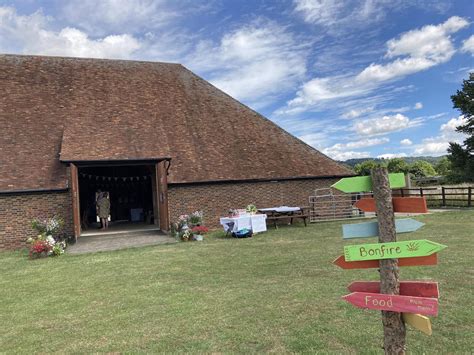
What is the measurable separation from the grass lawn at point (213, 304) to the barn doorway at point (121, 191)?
1072cm

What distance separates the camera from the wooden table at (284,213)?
14.8m

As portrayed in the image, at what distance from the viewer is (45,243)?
11367 millimetres

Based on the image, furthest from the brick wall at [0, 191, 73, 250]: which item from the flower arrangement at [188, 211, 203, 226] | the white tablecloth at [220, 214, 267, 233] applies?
the white tablecloth at [220, 214, 267, 233]

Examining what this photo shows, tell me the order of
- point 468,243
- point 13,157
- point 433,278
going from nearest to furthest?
point 433,278, point 468,243, point 13,157

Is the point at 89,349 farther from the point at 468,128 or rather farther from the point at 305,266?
the point at 468,128

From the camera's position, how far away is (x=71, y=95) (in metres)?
16.9

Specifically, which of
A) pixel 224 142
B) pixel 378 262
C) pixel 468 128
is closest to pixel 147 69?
pixel 224 142

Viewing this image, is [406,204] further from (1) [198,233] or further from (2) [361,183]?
(1) [198,233]

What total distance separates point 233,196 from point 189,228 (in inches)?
127

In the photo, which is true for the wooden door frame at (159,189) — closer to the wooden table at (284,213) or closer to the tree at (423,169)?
the wooden table at (284,213)

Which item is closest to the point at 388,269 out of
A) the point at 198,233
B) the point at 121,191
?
the point at 198,233

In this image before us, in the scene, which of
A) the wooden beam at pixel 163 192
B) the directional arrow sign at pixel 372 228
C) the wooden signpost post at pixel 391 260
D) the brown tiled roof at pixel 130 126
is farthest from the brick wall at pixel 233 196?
the wooden signpost post at pixel 391 260

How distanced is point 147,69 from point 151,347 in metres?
17.4

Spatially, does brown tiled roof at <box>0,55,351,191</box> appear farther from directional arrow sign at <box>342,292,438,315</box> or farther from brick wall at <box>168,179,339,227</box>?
directional arrow sign at <box>342,292,438,315</box>
